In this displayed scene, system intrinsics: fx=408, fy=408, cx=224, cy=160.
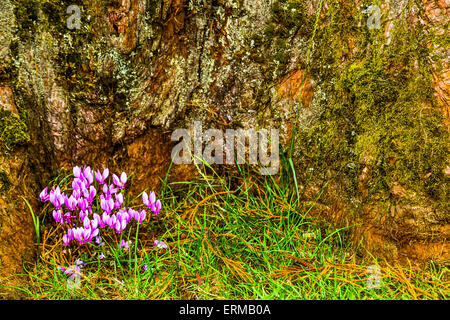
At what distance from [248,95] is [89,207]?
1225 millimetres

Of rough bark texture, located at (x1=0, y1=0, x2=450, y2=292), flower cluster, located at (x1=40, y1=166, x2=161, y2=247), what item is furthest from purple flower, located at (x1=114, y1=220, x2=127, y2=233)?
rough bark texture, located at (x1=0, y1=0, x2=450, y2=292)

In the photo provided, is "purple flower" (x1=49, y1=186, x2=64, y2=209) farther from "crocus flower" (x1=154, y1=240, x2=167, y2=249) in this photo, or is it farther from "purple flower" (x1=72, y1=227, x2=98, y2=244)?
"crocus flower" (x1=154, y1=240, x2=167, y2=249)

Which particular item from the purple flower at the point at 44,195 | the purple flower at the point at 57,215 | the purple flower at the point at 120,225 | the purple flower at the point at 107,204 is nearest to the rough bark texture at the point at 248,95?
the purple flower at the point at 44,195

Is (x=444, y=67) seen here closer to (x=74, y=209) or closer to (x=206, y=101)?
(x=206, y=101)

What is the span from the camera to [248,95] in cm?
269

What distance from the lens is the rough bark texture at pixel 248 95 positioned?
232 centimetres

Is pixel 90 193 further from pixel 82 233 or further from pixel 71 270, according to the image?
pixel 71 270

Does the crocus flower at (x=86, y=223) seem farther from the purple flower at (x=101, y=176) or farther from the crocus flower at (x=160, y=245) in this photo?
the crocus flower at (x=160, y=245)

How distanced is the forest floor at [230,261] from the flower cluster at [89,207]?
0.13 metres

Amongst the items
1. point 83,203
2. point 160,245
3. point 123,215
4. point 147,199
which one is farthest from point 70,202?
point 160,245

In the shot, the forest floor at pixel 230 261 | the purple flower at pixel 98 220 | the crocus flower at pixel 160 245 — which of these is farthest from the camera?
the crocus flower at pixel 160 245

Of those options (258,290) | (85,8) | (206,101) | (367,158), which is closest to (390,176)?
(367,158)

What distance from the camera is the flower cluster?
2.34 meters

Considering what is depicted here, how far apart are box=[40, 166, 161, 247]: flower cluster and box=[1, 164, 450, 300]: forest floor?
13 centimetres
